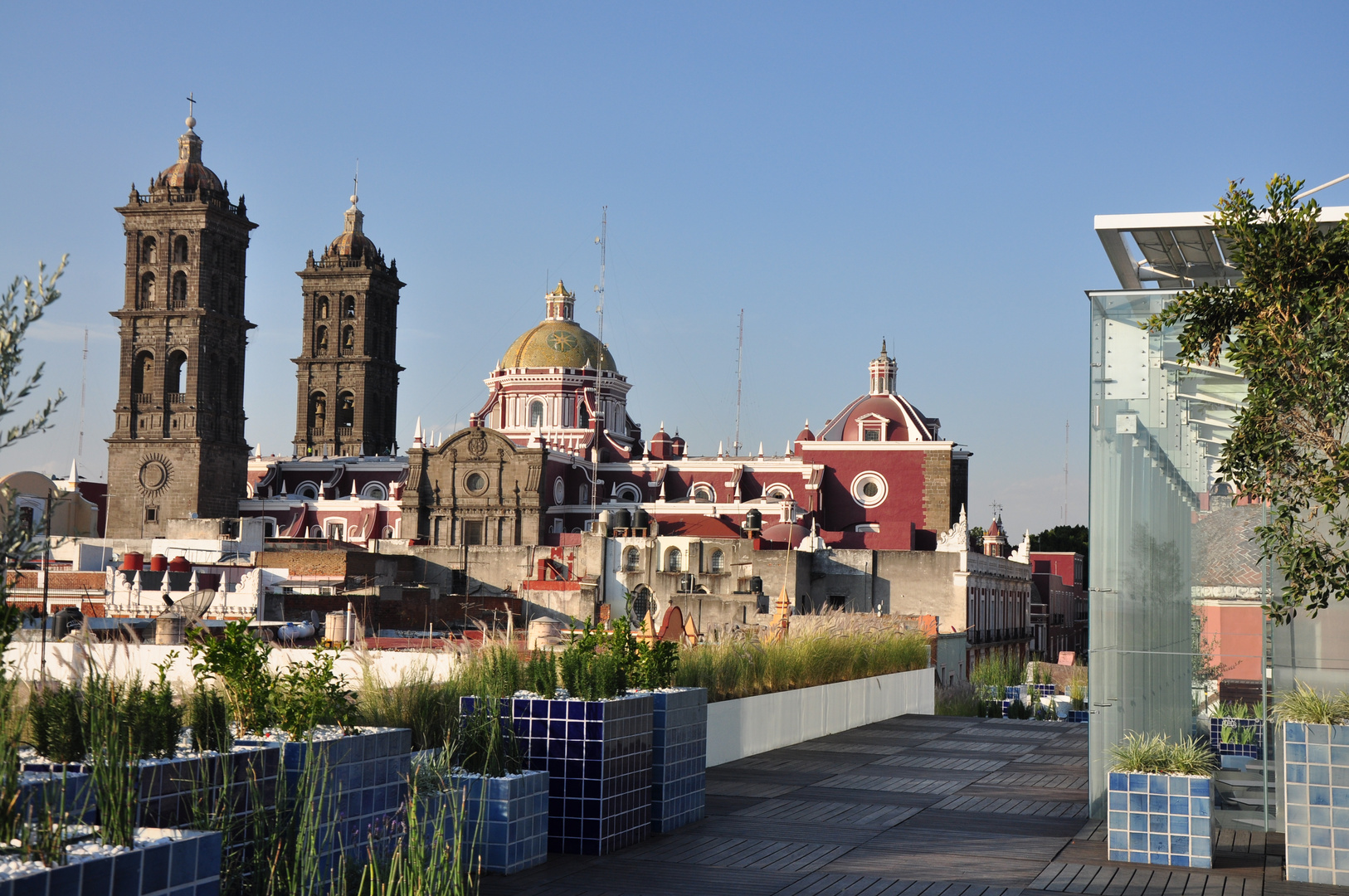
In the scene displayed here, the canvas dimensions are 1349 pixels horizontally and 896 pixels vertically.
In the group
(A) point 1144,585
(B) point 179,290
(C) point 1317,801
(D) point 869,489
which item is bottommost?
(C) point 1317,801

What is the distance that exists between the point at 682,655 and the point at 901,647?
644 cm

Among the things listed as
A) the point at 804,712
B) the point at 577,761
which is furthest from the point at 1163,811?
the point at 804,712

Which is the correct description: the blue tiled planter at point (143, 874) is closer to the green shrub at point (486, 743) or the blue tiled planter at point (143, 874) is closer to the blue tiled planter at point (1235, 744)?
the green shrub at point (486, 743)

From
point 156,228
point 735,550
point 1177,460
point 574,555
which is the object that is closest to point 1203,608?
point 1177,460

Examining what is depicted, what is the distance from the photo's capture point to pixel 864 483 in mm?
54188

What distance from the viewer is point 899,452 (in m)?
53.9

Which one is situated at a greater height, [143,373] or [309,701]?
[143,373]

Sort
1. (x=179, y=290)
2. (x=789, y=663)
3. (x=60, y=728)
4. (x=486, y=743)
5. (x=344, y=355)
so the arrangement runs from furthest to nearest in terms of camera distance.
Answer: (x=344, y=355), (x=179, y=290), (x=789, y=663), (x=486, y=743), (x=60, y=728)

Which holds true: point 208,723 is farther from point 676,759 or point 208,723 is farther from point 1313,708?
point 1313,708

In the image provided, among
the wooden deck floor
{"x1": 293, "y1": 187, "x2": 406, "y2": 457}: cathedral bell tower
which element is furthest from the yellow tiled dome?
the wooden deck floor

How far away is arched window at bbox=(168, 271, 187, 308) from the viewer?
58906 mm

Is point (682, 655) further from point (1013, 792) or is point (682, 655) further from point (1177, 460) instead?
point (1177, 460)

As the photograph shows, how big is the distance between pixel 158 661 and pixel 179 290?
50528mm

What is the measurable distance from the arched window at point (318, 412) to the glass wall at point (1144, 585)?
2538 inches
